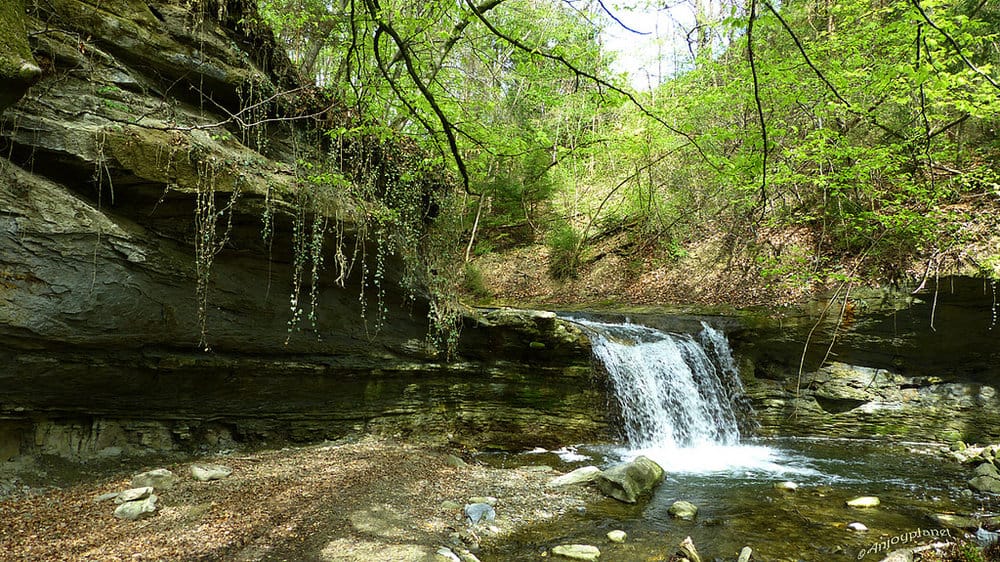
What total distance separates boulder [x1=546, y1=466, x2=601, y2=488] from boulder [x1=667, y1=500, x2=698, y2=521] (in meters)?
0.90

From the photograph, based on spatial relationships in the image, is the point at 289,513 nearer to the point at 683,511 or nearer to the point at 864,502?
the point at 683,511

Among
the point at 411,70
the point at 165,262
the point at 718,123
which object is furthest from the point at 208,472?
the point at 718,123

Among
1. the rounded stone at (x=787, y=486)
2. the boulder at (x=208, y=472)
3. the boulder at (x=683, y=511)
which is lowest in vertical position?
the rounded stone at (x=787, y=486)

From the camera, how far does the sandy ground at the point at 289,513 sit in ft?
11.1

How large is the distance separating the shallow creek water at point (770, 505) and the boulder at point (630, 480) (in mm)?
118

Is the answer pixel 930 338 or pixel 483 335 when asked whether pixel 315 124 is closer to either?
pixel 483 335

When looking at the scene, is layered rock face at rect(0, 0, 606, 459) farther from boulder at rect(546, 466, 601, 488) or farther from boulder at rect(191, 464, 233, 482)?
boulder at rect(546, 466, 601, 488)

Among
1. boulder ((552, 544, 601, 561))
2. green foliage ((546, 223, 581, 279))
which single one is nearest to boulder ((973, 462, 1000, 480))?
boulder ((552, 544, 601, 561))

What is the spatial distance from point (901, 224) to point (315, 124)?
845 centimetres

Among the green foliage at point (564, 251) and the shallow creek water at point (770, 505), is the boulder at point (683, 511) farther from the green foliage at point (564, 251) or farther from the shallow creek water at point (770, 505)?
the green foliage at point (564, 251)

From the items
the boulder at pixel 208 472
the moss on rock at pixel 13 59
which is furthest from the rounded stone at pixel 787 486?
the moss on rock at pixel 13 59

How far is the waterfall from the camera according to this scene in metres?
7.79

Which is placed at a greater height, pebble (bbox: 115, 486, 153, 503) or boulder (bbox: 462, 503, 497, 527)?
pebble (bbox: 115, 486, 153, 503)

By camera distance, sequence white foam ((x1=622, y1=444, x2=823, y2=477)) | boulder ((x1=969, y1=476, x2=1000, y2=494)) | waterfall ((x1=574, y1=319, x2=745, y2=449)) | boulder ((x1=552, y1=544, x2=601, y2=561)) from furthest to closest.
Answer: waterfall ((x1=574, y1=319, x2=745, y2=449)), white foam ((x1=622, y1=444, x2=823, y2=477)), boulder ((x1=969, y1=476, x2=1000, y2=494)), boulder ((x1=552, y1=544, x2=601, y2=561))
